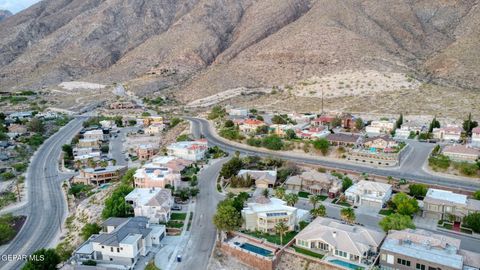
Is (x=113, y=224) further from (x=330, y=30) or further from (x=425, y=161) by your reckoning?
(x=330, y=30)

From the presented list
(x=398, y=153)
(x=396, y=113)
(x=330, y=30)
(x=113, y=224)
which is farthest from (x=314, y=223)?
(x=330, y=30)

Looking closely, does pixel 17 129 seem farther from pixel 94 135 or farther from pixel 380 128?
pixel 380 128

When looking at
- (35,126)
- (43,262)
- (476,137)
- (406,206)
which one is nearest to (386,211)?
(406,206)

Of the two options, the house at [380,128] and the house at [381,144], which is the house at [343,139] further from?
the house at [380,128]

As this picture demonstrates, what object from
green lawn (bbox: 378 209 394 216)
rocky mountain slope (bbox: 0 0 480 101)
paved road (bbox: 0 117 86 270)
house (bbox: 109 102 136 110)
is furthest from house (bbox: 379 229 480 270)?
house (bbox: 109 102 136 110)

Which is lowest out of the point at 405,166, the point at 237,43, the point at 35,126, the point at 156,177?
the point at 405,166

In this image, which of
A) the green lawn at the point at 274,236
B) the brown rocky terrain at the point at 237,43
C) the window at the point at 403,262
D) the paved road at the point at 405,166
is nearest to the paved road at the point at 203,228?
the green lawn at the point at 274,236

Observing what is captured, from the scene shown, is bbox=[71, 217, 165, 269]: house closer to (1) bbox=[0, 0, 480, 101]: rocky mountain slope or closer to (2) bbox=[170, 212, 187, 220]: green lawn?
(2) bbox=[170, 212, 187, 220]: green lawn
